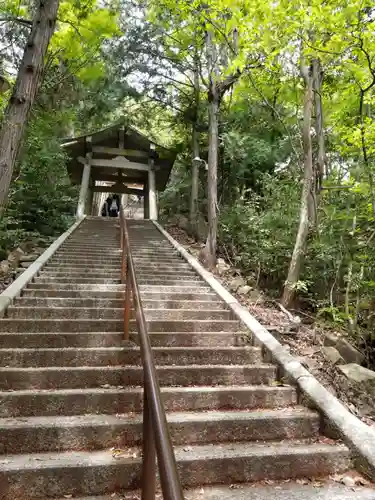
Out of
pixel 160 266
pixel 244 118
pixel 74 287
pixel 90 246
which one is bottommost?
pixel 74 287

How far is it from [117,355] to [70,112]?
39.5 feet

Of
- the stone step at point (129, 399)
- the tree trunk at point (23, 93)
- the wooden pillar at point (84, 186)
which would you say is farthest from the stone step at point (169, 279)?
the wooden pillar at point (84, 186)

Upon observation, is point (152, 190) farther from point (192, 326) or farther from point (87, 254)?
point (192, 326)

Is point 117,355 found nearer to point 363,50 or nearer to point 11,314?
point 11,314

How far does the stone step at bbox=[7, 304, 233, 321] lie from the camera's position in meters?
4.70

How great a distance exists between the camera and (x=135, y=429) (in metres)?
2.94

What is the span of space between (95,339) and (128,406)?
1.11 metres

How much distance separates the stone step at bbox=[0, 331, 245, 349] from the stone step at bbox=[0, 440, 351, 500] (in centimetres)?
145

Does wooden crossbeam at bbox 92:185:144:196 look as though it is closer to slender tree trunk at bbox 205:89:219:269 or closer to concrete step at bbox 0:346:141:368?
slender tree trunk at bbox 205:89:219:269

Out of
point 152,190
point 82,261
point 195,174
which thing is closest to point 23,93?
point 82,261

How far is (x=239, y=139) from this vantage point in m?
13.1

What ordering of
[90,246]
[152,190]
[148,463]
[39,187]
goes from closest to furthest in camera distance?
1. [148,463]
2. [90,246]
3. [39,187]
4. [152,190]

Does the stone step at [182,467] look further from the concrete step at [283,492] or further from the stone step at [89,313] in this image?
the stone step at [89,313]

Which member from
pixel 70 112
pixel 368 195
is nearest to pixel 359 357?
pixel 368 195
